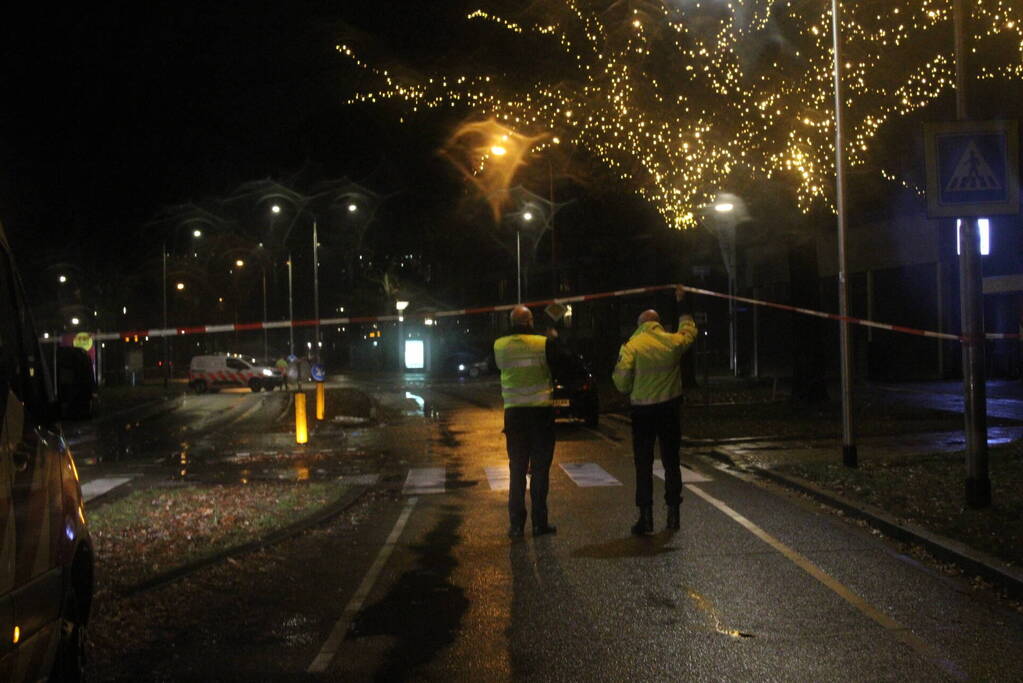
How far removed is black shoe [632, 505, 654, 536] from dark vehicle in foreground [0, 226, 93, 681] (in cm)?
539

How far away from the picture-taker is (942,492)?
11.1 meters

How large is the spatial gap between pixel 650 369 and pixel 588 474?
4.92m

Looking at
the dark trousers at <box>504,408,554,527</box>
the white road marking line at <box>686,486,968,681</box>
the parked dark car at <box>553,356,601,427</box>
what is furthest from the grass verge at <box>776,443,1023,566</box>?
the parked dark car at <box>553,356,601,427</box>

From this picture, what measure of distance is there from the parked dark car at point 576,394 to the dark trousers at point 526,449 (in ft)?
36.7

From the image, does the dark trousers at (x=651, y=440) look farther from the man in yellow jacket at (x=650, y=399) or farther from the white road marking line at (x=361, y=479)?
the white road marking line at (x=361, y=479)

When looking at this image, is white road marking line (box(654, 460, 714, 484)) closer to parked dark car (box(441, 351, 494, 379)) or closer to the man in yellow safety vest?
the man in yellow safety vest

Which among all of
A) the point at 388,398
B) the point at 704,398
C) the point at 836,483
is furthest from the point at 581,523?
the point at 388,398

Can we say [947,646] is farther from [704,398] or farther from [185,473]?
[704,398]

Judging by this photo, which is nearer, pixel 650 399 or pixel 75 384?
pixel 75 384

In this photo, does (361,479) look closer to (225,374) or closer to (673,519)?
(673,519)

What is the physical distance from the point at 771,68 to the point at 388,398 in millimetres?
19864

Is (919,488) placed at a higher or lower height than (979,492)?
lower

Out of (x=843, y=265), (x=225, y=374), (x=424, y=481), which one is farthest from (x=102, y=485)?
(x=225, y=374)

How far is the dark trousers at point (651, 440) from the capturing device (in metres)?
9.81
